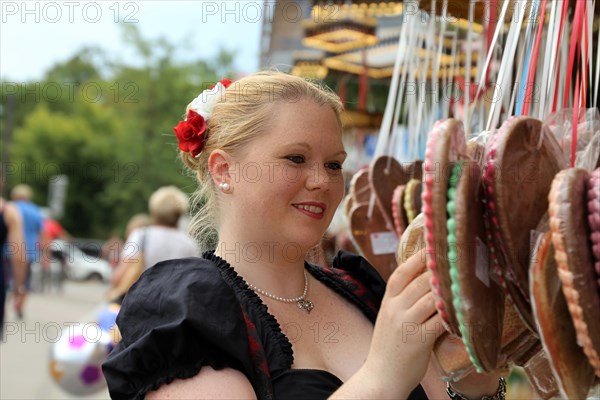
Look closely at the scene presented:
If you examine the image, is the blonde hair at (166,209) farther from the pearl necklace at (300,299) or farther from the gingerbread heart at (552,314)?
the gingerbread heart at (552,314)

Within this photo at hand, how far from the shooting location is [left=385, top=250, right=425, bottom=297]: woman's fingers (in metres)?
1.08

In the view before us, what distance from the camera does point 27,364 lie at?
20.6 feet

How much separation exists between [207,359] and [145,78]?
29.0m

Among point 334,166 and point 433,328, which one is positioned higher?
point 334,166

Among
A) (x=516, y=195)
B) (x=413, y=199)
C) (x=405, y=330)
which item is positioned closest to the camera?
(x=516, y=195)

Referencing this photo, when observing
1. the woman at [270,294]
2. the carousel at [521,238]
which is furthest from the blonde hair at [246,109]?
the carousel at [521,238]

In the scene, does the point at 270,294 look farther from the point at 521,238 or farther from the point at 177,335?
the point at 521,238

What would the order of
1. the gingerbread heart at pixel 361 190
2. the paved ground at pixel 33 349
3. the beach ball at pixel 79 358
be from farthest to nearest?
the paved ground at pixel 33 349 → the beach ball at pixel 79 358 → the gingerbread heart at pixel 361 190

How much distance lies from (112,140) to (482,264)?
108ft

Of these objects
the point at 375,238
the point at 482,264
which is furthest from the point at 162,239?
the point at 482,264

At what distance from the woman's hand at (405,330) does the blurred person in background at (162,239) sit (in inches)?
130

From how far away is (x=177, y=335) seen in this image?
1.18m

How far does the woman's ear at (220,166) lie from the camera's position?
147 centimetres

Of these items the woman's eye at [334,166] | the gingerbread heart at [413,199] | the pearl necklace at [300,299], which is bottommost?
the pearl necklace at [300,299]
